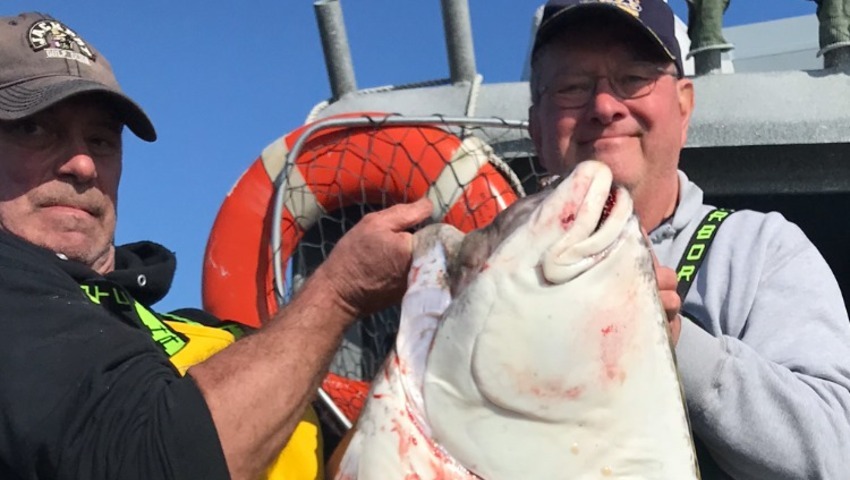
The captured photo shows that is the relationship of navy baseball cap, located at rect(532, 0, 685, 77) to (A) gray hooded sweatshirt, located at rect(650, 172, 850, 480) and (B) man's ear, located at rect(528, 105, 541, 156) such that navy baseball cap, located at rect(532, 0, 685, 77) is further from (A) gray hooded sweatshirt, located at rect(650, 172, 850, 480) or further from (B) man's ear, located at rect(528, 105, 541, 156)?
(A) gray hooded sweatshirt, located at rect(650, 172, 850, 480)

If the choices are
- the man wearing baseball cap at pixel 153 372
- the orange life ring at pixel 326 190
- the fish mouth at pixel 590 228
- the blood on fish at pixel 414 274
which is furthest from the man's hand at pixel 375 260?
the orange life ring at pixel 326 190

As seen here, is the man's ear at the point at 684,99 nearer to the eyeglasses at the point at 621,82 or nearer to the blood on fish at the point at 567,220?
the eyeglasses at the point at 621,82

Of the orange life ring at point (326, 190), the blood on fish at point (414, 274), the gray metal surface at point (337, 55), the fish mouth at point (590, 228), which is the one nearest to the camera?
the fish mouth at point (590, 228)

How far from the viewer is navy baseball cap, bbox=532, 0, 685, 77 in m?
2.13

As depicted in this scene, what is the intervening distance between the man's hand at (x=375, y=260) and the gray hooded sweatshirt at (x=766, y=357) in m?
0.53

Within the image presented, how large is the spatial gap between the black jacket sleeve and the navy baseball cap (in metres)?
1.17

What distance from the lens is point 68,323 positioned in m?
1.79

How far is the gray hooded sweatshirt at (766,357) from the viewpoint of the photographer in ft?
5.60

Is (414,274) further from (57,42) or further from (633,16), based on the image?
(57,42)

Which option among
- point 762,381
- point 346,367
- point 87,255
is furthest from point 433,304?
point 346,367

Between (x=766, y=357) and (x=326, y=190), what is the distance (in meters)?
2.29

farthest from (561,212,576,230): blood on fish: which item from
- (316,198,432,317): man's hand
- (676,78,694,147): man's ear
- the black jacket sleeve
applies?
(676,78,694,147): man's ear

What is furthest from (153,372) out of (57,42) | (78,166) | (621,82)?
(621,82)

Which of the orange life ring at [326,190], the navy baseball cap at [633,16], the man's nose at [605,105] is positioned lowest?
the orange life ring at [326,190]
